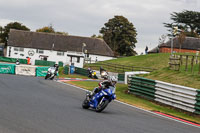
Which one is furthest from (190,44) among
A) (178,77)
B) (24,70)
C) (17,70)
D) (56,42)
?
(178,77)

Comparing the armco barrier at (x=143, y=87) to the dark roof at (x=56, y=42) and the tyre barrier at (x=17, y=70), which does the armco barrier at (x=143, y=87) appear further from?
the dark roof at (x=56, y=42)

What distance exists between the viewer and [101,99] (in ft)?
41.0

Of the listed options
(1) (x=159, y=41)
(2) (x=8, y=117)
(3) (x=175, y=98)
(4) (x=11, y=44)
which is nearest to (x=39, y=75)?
(3) (x=175, y=98)

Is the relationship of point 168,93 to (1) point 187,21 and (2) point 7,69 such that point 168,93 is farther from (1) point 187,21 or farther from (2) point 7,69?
(1) point 187,21

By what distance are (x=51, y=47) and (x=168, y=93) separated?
74.4 meters

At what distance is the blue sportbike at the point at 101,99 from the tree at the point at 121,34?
78533 mm

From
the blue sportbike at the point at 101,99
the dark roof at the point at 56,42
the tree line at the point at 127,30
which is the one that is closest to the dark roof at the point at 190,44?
the tree line at the point at 127,30

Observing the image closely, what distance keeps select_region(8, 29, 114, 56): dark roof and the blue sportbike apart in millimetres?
77647

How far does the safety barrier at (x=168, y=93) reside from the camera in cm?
1527

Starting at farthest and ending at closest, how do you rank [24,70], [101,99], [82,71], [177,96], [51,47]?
[51,47] < [82,71] < [24,70] < [177,96] < [101,99]

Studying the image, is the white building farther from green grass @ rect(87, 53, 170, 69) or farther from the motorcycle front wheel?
the motorcycle front wheel

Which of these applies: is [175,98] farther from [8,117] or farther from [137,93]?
[8,117]

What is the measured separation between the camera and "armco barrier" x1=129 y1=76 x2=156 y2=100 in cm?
1935

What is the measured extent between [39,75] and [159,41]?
253 feet
